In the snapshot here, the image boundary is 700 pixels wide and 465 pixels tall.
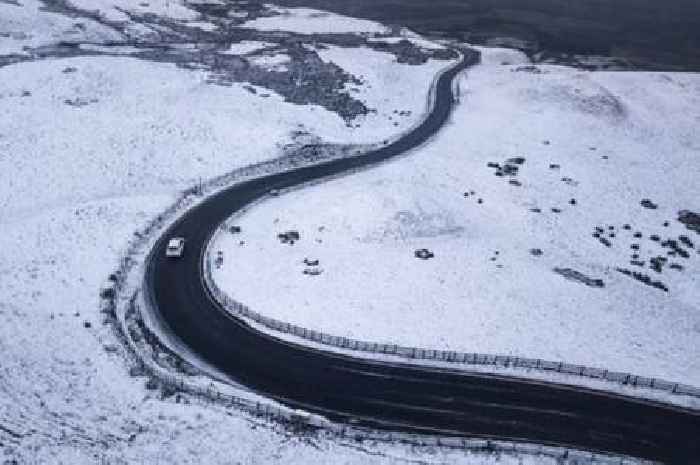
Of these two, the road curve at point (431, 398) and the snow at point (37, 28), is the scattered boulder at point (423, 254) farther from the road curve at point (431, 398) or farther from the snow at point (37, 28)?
the snow at point (37, 28)

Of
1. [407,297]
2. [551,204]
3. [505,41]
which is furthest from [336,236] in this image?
[505,41]

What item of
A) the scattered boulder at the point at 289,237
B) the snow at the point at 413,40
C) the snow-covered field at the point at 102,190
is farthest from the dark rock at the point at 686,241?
the snow at the point at 413,40

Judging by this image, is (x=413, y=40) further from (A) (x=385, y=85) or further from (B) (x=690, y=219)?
(B) (x=690, y=219)

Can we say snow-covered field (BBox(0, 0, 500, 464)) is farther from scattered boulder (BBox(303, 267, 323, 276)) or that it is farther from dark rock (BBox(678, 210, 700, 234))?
dark rock (BBox(678, 210, 700, 234))

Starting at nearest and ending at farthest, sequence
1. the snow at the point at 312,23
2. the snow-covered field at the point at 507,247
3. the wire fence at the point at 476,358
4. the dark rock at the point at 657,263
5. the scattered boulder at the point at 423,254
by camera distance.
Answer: the wire fence at the point at 476,358
the snow-covered field at the point at 507,247
the scattered boulder at the point at 423,254
the dark rock at the point at 657,263
the snow at the point at 312,23

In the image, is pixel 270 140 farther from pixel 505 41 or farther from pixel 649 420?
pixel 505 41

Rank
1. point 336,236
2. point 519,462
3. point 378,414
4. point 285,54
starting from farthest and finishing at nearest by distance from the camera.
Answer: point 285,54 < point 336,236 < point 378,414 < point 519,462
